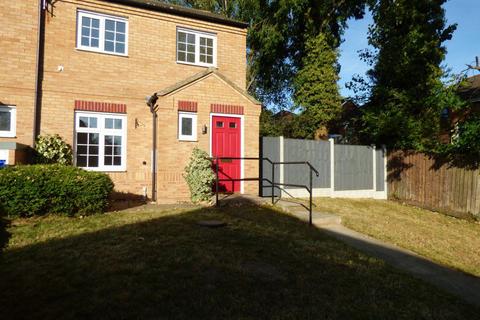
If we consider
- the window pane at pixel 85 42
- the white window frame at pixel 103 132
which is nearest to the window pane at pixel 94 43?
the window pane at pixel 85 42

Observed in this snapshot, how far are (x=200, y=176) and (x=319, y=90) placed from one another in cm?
994

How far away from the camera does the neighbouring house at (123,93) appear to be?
10.0 metres

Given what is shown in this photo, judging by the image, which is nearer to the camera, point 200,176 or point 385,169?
point 200,176

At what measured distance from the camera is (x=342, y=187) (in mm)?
13914

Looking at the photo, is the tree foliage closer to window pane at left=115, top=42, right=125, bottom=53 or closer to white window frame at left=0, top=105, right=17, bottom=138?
window pane at left=115, top=42, right=125, bottom=53

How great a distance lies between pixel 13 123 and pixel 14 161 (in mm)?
1645

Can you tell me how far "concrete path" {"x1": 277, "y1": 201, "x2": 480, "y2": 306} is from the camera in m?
5.21

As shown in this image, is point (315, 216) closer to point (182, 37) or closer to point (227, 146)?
point (227, 146)

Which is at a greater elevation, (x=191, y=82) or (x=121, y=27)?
(x=121, y=27)

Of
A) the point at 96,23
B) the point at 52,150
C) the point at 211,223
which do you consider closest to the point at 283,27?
the point at 96,23

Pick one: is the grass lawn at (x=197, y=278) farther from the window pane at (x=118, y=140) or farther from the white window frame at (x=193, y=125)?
the window pane at (x=118, y=140)

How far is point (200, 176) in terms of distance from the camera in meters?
9.99

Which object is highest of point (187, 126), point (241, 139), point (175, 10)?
point (175, 10)

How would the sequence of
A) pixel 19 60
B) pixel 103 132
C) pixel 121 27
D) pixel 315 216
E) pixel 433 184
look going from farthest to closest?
pixel 433 184
pixel 121 27
pixel 103 132
pixel 19 60
pixel 315 216
